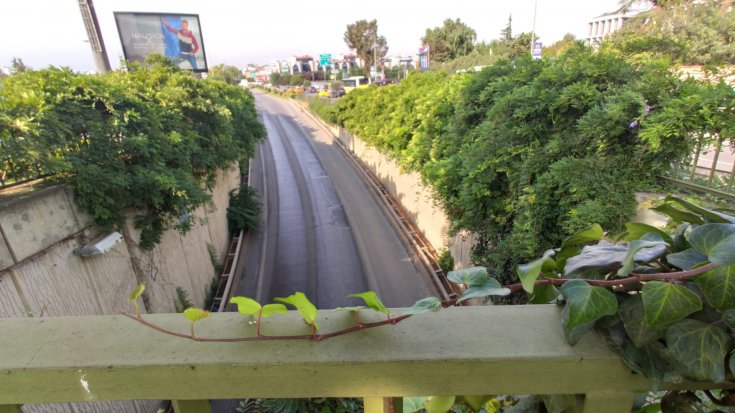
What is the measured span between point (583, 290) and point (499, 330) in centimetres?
19

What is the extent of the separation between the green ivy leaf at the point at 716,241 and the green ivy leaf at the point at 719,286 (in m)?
0.03

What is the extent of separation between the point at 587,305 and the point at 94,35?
41.4ft

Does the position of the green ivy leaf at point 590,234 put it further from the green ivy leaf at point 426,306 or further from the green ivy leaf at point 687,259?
the green ivy leaf at point 426,306

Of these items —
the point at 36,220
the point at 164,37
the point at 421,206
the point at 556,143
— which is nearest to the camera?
the point at 36,220

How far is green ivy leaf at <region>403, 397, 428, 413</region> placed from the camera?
37.0 inches

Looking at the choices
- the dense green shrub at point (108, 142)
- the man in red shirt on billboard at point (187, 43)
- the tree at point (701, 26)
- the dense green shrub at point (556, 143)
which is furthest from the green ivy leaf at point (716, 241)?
the man in red shirt on billboard at point (187, 43)

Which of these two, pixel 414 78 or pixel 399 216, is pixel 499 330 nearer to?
pixel 414 78

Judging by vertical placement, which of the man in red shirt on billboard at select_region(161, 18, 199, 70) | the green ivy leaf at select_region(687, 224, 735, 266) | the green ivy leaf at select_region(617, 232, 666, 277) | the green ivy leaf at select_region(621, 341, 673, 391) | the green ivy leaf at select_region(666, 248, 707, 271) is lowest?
the green ivy leaf at select_region(621, 341, 673, 391)

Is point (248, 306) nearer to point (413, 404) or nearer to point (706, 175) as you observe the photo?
point (413, 404)

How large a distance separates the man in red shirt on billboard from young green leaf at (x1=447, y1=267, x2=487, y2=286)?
919 inches

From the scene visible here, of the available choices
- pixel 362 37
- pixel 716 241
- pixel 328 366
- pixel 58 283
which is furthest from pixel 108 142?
pixel 362 37

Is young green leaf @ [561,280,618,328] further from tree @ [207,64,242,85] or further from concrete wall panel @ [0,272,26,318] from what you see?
tree @ [207,64,242,85]

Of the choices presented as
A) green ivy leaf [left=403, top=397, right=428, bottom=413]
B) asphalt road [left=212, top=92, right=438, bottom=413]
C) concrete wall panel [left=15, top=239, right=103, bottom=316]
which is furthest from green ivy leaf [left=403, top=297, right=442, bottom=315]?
concrete wall panel [left=15, top=239, right=103, bottom=316]

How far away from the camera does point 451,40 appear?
4634 cm
